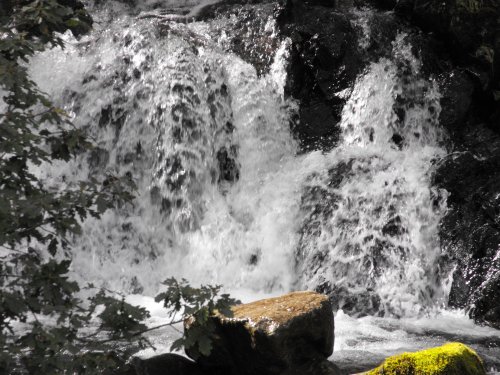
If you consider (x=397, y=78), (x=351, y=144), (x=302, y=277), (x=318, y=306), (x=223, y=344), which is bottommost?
(x=302, y=277)

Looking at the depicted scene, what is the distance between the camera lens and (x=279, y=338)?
4441 mm

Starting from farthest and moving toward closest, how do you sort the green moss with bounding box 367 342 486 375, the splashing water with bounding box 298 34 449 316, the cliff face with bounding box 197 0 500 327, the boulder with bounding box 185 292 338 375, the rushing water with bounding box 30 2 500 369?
the cliff face with bounding box 197 0 500 327, the rushing water with bounding box 30 2 500 369, the splashing water with bounding box 298 34 449 316, the boulder with bounding box 185 292 338 375, the green moss with bounding box 367 342 486 375

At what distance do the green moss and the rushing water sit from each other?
2870 millimetres

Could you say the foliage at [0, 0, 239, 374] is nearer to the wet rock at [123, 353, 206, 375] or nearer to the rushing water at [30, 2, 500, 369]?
the wet rock at [123, 353, 206, 375]

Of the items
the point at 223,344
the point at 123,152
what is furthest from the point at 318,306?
the point at 123,152

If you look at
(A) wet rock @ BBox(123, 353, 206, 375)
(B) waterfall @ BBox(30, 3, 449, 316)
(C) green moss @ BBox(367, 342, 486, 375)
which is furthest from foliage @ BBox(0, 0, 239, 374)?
(B) waterfall @ BBox(30, 3, 449, 316)

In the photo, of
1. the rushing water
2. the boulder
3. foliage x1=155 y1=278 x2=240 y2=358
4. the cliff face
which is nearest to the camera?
foliage x1=155 y1=278 x2=240 y2=358

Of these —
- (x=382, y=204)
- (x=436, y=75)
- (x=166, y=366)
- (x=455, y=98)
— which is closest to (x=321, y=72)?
(x=436, y=75)

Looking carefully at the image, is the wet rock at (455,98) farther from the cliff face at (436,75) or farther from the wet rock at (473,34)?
the wet rock at (473,34)

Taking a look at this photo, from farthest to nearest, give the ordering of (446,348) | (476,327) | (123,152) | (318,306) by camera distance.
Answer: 1. (123,152)
2. (476,327)
3. (318,306)
4. (446,348)

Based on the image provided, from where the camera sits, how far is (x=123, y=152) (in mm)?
9914

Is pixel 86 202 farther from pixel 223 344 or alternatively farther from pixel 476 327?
pixel 476 327

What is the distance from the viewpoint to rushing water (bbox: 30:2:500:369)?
25.9 ft

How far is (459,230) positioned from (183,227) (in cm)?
367
